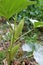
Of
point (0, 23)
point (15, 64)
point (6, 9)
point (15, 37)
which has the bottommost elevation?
point (15, 64)

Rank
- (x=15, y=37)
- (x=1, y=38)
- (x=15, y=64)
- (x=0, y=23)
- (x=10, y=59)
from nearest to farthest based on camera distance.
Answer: (x=15, y=37), (x=10, y=59), (x=15, y=64), (x=1, y=38), (x=0, y=23)

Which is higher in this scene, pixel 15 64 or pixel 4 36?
pixel 4 36

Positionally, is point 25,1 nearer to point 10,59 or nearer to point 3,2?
point 3,2

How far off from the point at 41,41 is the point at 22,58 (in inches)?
29.8

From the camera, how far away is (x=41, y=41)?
110 inches

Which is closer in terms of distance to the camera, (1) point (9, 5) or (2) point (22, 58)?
(1) point (9, 5)

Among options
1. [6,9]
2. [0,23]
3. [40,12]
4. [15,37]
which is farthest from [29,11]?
[6,9]

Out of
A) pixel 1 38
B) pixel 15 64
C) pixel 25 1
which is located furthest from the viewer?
pixel 1 38

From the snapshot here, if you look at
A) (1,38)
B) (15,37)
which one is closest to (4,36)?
(1,38)

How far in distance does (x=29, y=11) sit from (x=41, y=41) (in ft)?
2.85

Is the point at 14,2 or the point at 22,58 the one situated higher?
the point at 14,2

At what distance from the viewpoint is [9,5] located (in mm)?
1497

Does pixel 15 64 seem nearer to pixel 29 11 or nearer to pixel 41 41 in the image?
pixel 41 41

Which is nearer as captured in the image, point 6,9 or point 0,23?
point 6,9
